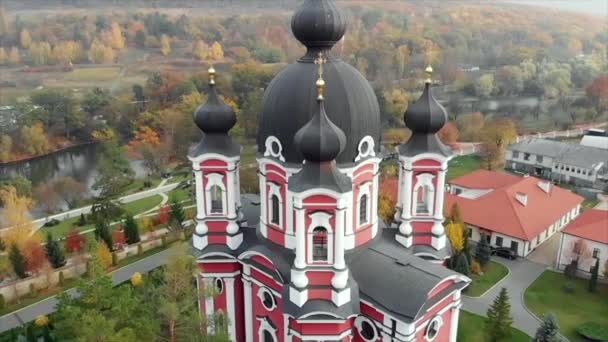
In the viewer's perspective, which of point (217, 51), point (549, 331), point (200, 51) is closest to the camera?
point (549, 331)

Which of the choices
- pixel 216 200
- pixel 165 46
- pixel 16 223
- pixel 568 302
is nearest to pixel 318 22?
pixel 216 200

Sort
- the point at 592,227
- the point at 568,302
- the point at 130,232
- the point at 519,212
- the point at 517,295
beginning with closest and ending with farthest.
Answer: the point at 568,302, the point at 517,295, the point at 592,227, the point at 519,212, the point at 130,232

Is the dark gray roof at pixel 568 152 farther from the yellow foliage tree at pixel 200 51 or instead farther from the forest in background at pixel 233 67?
the yellow foliage tree at pixel 200 51

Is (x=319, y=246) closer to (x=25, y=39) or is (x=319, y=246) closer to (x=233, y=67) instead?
(x=233, y=67)

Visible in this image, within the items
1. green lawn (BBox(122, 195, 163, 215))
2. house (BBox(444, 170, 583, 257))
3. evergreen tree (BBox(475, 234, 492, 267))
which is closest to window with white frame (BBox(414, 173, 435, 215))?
evergreen tree (BBox(475, 234, 492, 267))

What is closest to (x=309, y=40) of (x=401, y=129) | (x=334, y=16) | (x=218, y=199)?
(x=334, y=16)

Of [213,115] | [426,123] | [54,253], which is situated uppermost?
[213,115]

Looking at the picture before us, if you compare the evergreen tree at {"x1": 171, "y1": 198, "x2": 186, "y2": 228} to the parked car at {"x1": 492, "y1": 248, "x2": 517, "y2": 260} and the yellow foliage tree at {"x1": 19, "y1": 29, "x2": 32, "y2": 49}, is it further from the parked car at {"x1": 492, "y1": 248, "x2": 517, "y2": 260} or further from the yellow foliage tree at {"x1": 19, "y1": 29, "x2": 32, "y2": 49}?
the yellow foliage tree at {"x1": 19, "y1": 29, "x2": 32, "y2": 49}

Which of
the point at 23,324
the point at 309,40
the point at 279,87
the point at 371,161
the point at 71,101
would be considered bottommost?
the point at 23,324

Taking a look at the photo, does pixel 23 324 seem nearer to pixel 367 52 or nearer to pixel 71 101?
pixel 71 101
